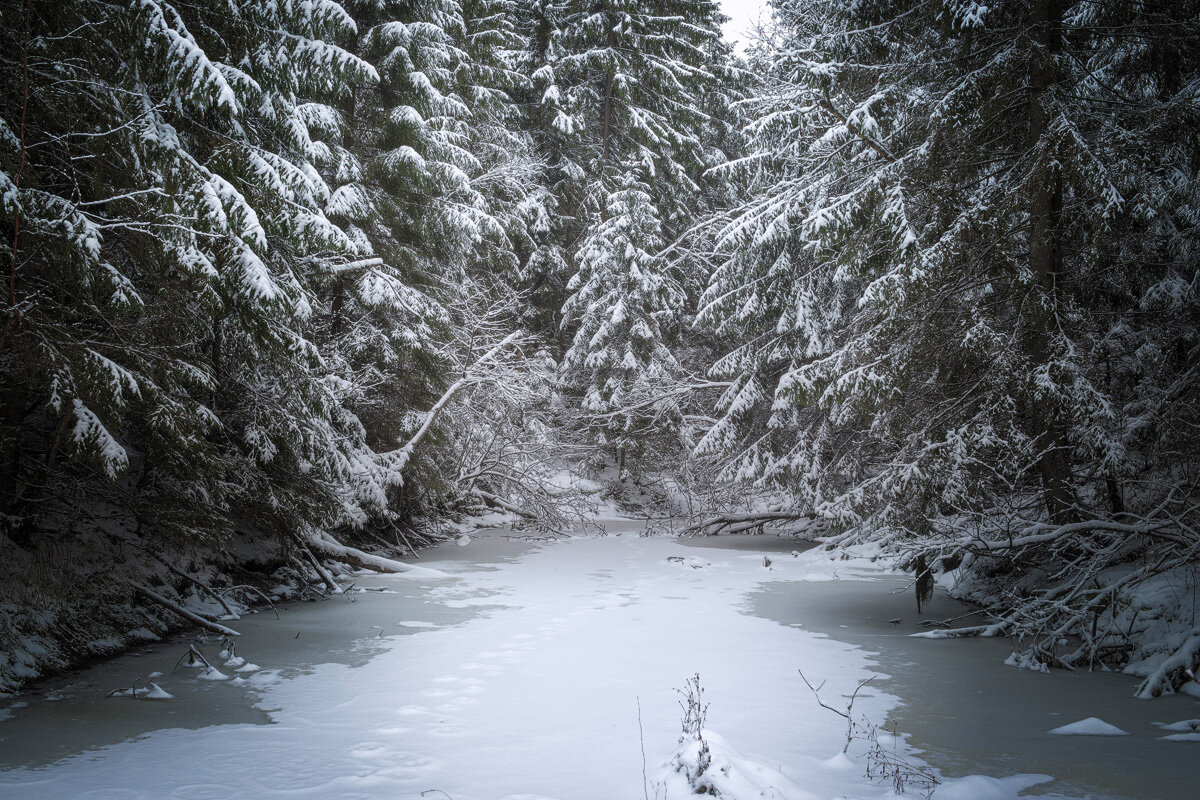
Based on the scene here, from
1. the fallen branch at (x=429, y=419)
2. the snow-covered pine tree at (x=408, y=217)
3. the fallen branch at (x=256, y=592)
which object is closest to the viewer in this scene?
the fallen branch at (x=256, y=592)

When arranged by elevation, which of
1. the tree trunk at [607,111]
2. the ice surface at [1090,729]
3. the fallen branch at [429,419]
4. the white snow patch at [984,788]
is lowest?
the ice surface at [1090,729]

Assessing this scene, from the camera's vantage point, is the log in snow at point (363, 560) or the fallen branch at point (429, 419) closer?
the log in snow at point (363, 560)

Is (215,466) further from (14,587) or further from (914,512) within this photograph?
(914,512)

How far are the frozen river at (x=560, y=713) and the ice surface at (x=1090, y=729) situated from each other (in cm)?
10

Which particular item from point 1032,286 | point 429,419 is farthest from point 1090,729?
point 429,419

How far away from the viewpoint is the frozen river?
439 cm

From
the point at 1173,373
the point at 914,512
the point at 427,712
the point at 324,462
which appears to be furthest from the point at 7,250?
the point at 1173,373

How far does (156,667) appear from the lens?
6.94 metres

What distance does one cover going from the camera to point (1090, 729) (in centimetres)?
532

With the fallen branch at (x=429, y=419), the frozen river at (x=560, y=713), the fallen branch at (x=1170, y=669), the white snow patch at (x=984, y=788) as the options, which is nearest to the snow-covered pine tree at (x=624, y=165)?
the fallen branch at (x=429, y=419)

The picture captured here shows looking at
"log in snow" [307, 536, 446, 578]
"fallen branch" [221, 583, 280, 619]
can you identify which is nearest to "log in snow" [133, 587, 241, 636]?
"fallen branch" [221, 583, 280, 619]

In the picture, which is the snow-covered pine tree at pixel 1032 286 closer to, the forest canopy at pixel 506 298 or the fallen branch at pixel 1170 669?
the forest canopy at pixel 506 298

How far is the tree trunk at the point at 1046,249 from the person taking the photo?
332 inches

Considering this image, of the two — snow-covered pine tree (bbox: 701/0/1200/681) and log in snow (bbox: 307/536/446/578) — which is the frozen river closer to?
snow-covered pine tree (bbox: 701/0/1200/681)
